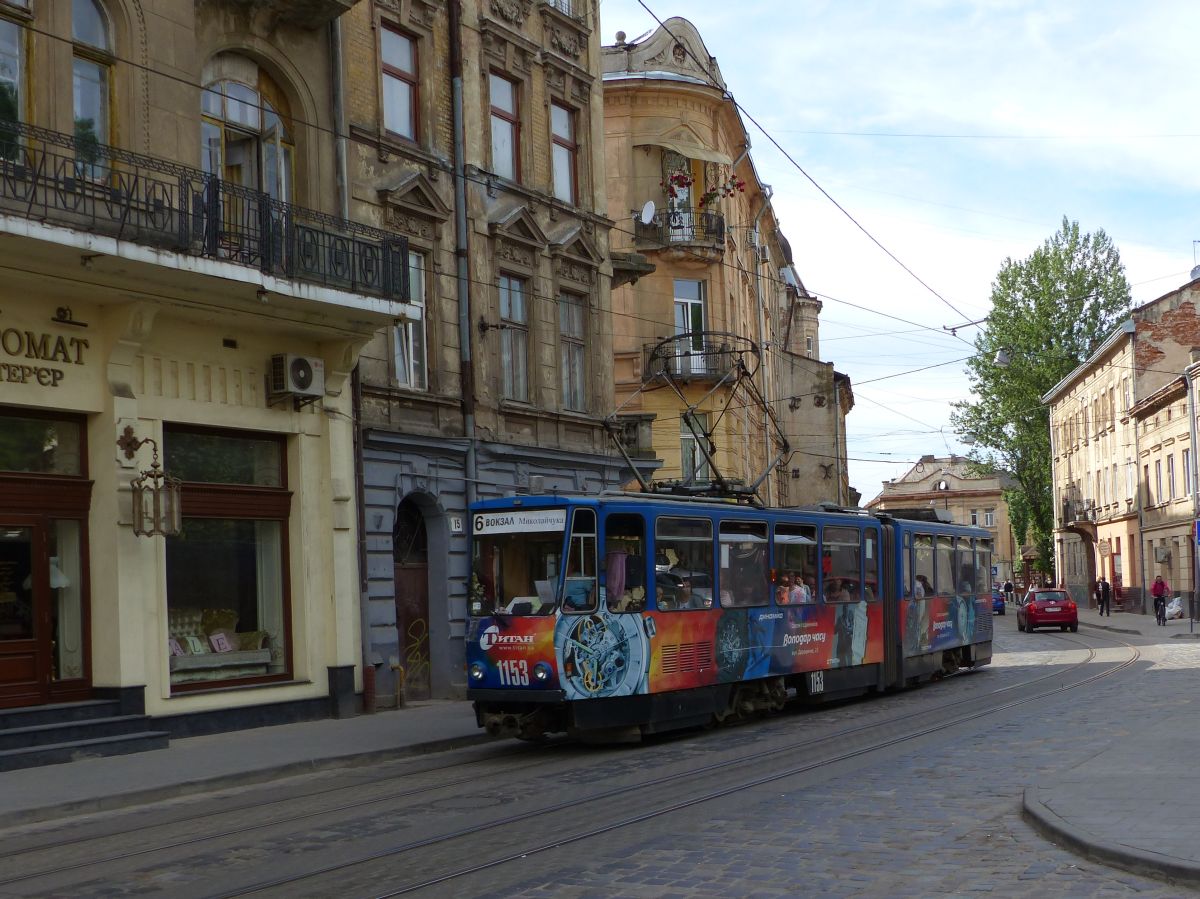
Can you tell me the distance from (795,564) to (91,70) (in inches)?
421

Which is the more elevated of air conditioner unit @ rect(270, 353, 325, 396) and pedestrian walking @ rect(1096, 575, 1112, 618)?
air conditioner unit @ rect(270, 353, 325, 396)

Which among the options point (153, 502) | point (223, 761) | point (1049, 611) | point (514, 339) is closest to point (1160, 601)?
point (1049, 611)

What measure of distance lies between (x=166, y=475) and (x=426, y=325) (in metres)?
6.37

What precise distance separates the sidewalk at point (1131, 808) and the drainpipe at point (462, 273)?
11.5 metres

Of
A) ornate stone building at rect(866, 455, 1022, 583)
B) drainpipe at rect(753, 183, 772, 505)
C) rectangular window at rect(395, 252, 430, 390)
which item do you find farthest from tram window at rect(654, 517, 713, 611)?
ornate stone building at rect(866, 455, 1022, 583)

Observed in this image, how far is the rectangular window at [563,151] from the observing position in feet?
84.9

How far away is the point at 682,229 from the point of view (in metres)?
36.0

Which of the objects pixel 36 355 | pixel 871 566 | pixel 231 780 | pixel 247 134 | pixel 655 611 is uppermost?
pixel 247 134

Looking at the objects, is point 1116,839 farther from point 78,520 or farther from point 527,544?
point 78,520

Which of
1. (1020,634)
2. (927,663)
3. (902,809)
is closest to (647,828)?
(902,809)

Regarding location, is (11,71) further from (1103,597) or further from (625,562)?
(1103,597)

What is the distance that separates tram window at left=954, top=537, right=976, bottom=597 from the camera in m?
26.4

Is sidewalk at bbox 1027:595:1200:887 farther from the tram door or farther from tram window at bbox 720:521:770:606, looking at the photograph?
the tram door

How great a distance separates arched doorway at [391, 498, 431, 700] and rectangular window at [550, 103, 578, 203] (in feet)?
22.9
